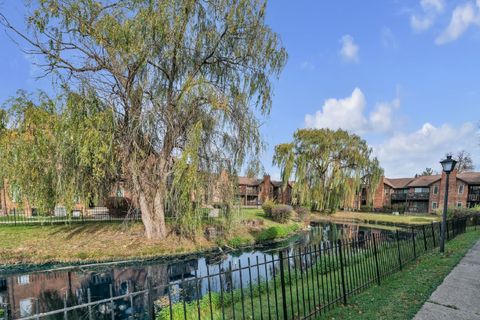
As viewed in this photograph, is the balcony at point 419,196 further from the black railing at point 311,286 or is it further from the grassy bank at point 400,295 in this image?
the grassy bank at point 400,295

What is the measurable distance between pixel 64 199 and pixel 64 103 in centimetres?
421

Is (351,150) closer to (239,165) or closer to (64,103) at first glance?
(239,165)

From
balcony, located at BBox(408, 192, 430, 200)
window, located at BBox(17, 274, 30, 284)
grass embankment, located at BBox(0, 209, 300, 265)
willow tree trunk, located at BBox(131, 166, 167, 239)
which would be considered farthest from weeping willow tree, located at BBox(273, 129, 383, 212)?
window, located at BBox(17, 274, 30, 284)

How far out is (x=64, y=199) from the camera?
39.5 ft

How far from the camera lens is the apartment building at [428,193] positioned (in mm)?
38000

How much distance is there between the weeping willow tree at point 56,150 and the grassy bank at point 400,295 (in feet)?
34.2

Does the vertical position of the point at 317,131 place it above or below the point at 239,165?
above

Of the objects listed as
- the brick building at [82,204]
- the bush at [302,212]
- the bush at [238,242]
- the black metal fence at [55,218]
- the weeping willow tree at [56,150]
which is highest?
the weeping willow tree at [56,150]

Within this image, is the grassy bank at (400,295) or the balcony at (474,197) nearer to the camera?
the grassy bank at (400,295)

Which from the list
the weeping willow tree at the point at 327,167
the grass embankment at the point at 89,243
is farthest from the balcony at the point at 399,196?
the grass embankment at the point at 89,243

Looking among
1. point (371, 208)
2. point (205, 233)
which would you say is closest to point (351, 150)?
point (371, 208)

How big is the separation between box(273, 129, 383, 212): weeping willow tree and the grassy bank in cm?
2528

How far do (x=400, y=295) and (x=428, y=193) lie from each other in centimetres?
4437

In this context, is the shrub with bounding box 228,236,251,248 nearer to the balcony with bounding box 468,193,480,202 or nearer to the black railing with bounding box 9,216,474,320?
the black railing with bounding box 9,216,474,320
